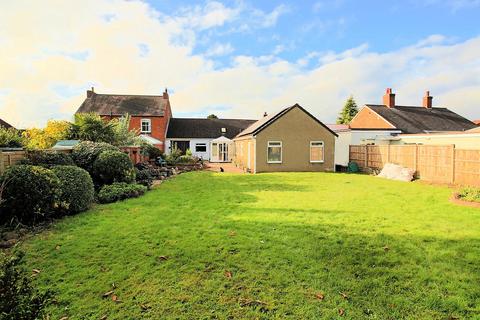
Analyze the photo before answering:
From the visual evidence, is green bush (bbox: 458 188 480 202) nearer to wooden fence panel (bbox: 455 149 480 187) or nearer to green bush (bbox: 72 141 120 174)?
wooden fence panel (bbox: 455 149 480 187)

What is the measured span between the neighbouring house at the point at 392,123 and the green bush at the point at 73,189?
2017cm

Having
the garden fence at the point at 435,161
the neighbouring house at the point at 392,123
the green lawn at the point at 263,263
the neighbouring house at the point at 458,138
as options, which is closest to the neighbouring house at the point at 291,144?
the neighbouring house at the point at 392,123

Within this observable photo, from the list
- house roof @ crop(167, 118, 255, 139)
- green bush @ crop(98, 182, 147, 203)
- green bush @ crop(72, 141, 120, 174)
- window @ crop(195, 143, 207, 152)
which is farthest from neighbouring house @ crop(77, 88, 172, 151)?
green bush @ crop(98, 182, 147, 203)

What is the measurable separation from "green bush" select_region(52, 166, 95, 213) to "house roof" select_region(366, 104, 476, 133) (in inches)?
1098

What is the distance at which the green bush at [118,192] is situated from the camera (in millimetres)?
10273

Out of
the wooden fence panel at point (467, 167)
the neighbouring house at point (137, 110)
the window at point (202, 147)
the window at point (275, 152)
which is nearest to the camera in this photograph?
the wooden fence panel at point (467, 167)

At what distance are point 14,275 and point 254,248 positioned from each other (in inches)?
149

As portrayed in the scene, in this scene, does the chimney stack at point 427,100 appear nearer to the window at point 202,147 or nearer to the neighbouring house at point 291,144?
the neighbouring house at point 291,144

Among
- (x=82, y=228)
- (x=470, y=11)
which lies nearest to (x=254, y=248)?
(x=82, y=228)

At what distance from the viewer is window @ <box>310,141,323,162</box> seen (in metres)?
23.0

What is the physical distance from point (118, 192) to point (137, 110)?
2781cm

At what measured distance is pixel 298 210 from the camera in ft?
28.6

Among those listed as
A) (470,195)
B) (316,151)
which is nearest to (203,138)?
(316,151)

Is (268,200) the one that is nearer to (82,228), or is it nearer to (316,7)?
(82,228)
